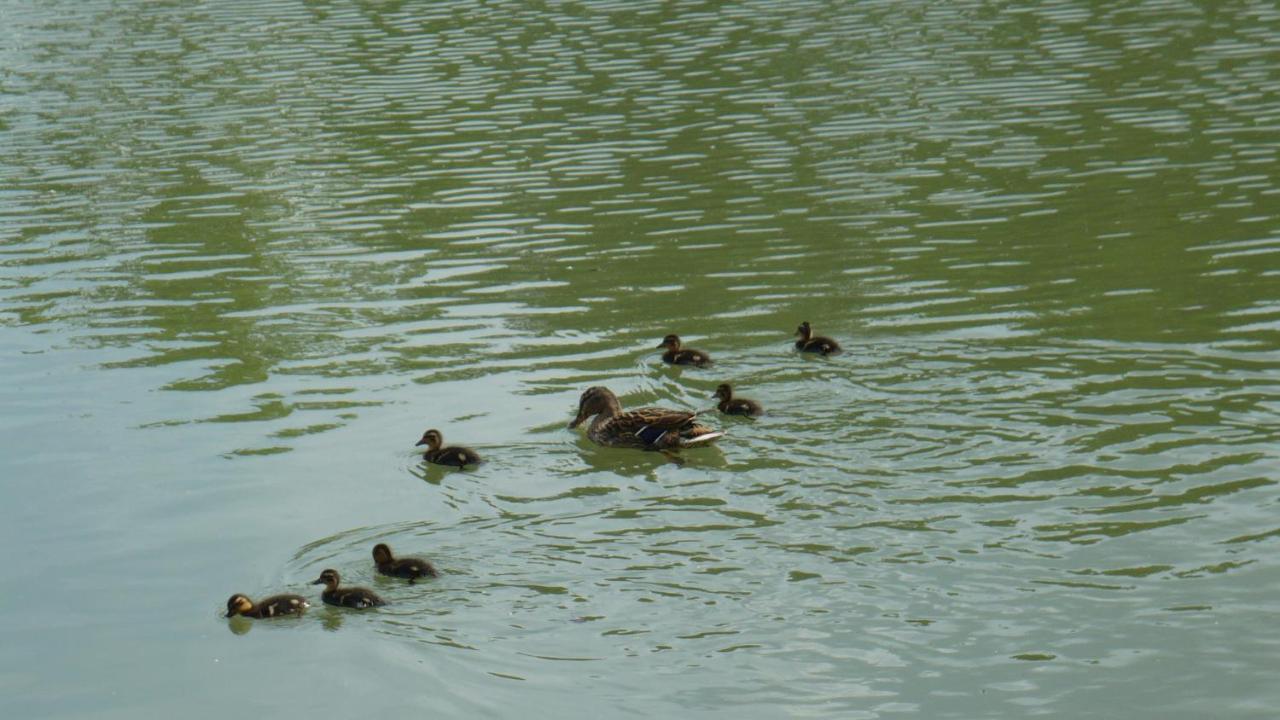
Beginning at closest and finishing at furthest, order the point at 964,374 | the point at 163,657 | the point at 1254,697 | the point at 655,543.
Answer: the point at 1254,697, the point at 163,657, the point at 655,543, the point at 964,374

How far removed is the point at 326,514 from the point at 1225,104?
1400cm

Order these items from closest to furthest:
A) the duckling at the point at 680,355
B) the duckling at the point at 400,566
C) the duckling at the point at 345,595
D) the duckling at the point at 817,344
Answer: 1. the duckling at the point at 345,595
2. the duckling at the point at 400,566
3. the duckling at the point at 817,344
4. the duckling at the point at 680,355

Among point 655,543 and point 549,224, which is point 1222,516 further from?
point 549,224

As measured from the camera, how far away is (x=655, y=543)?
8844 mm

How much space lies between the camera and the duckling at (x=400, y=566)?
8.62 meters

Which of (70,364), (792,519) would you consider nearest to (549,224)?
(70,364)

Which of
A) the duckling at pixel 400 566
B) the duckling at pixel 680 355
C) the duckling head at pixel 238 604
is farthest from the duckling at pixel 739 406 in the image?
the duckling head at pixel 238 604

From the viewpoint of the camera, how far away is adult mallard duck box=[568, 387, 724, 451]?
1037 centimetres

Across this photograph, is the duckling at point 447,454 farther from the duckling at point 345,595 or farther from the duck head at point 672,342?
the duck head at point 672,342

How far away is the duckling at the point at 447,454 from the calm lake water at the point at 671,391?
18 cm

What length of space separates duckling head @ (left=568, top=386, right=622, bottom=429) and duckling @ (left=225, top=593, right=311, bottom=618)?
2938mm

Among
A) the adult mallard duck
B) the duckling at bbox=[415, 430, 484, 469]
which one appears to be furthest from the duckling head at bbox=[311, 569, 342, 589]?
the adult mallard duck

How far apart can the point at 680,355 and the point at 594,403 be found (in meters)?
1.15

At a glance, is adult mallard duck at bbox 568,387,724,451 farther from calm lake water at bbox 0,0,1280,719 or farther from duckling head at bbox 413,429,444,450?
duckling head at bbox 413,429,444,450
